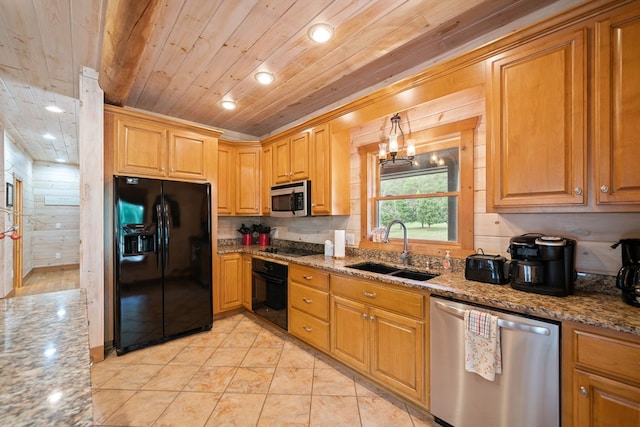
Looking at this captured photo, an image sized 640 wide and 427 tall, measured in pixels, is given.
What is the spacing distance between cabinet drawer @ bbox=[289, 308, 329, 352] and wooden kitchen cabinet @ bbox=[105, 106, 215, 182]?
76.3 inches

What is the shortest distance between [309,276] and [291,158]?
147 centimetres

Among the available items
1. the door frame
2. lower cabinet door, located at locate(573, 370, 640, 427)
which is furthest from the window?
the door frame

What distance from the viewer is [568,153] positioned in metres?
1.48

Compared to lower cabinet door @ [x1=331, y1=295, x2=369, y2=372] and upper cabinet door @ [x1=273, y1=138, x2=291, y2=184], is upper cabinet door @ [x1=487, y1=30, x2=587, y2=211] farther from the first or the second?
upper cabinet door @ [x1=273, y1=138, x2=291, y2=184]

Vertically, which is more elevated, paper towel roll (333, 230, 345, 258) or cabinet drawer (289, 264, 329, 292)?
paper towel roll (333, 230, 345, 258)

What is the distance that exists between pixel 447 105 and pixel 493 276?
1411 millimetres

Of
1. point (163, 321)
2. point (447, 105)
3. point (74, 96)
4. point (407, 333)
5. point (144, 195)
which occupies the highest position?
point (74, 96)

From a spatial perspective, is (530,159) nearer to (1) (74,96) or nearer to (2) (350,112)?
(2) (350,112)

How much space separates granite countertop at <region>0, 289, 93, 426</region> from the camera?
1.99ft

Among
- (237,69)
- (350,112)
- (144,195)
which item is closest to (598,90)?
(350,112)

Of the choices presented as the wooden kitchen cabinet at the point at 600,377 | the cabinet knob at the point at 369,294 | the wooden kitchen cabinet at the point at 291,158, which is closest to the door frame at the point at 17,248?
the wooden kitchen cabinet at the point at 291,158

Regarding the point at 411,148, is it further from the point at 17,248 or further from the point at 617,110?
the point at 17,248

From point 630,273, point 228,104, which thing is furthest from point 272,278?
point 630,273

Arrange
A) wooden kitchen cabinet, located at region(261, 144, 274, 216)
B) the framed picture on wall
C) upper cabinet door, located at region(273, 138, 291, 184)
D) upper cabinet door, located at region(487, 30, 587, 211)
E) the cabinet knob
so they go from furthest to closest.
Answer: the framed picture on wall < wooden kitchen cabinet, located at region(261, 144, 274, 216) < upper cabinet door, located at region(273, 138, 291, 184) < the cabinet knob < upper cabinet door, located at region(487, 30, 587, 211)
